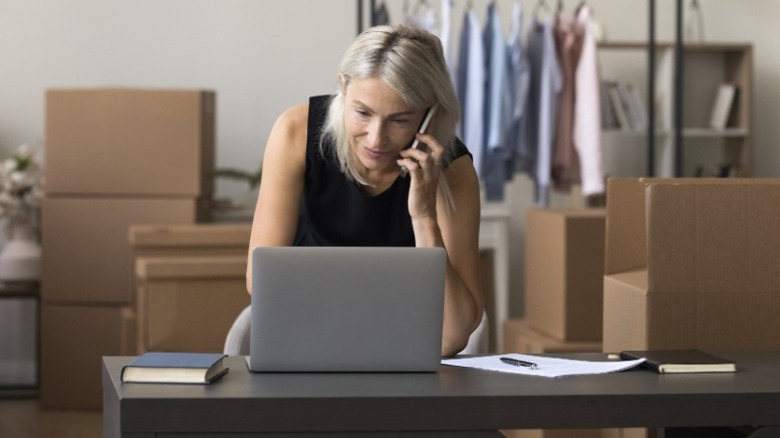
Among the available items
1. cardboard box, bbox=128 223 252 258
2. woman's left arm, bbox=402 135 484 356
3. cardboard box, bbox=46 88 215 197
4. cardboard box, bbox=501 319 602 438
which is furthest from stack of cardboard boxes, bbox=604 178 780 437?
cardboard box, bbox=46 88 215 197

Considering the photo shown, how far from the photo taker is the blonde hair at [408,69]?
6.64ft

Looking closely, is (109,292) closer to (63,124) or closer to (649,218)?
(63,124)

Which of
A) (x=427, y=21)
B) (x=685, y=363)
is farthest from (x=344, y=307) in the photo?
(x=427, y=21)

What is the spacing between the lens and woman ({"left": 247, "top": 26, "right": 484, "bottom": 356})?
204 centimetres

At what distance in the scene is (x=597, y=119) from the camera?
4.82 meters

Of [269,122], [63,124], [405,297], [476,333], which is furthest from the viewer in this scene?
[269,122]

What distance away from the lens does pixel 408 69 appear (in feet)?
6.64

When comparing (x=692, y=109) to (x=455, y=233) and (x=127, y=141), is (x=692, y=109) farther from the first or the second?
(x=455, y=233)

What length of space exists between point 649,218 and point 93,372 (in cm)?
288

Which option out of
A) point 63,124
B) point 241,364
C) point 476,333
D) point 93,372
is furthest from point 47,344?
point 241,364

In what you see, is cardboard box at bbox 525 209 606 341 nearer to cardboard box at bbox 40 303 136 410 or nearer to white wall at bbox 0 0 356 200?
cardboard box at bbox 40 303 136 410

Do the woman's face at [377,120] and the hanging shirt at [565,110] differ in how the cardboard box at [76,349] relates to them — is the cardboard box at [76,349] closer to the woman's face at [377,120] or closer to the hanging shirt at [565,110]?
the hanging shirt at [565,110]

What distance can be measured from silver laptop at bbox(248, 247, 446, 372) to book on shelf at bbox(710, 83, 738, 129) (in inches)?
164

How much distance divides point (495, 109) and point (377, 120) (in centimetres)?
277
